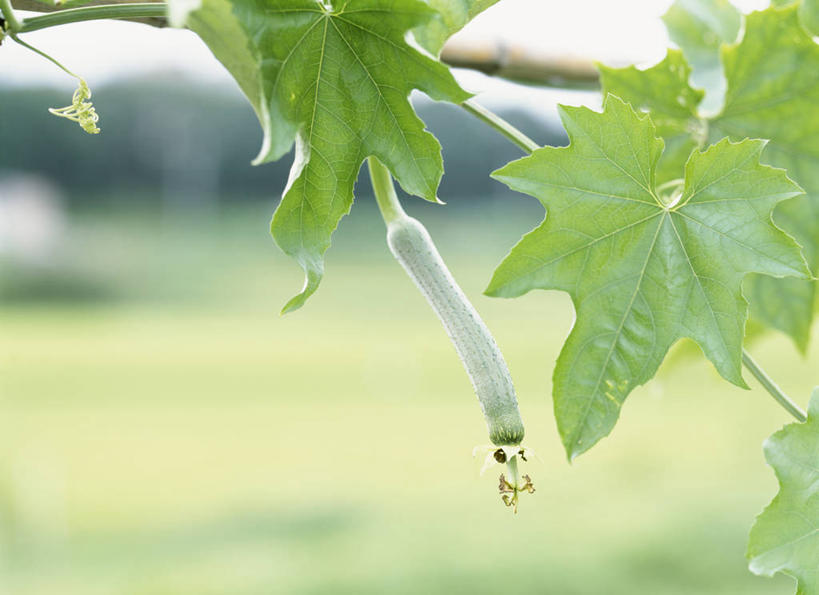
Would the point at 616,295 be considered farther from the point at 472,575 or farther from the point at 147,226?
the point at 147,226

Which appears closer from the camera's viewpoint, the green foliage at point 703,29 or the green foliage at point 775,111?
the green foliage at point 775,111

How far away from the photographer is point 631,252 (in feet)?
1.65

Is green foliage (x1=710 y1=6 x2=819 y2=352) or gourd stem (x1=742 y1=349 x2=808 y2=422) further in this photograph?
green foliage (x1=710 y1=6 x2=819 y2=352)

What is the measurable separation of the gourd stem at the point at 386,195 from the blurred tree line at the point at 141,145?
12170 millimetres

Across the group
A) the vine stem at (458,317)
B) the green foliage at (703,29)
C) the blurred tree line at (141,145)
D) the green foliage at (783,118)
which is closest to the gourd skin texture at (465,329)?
the vine stem at (458,317)

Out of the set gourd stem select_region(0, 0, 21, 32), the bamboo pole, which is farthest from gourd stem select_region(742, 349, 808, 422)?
gourd stem select_region(0, 0, 21, 32)

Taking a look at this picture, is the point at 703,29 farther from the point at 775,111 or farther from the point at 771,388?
the point at 771,388

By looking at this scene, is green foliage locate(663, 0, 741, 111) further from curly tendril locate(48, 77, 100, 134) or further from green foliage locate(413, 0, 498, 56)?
curly tendril locate(48, 77, 100, 134)

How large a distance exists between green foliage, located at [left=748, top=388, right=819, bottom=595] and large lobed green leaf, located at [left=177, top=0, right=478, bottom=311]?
0.85 feet

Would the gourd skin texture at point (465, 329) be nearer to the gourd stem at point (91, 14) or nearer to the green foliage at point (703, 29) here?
the gourd stem at point (91, 14)

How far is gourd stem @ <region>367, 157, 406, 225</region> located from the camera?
1.56 ft

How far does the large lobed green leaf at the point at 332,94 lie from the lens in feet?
1.29

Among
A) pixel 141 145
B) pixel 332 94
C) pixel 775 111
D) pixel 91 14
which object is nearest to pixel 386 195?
pixel 332 94

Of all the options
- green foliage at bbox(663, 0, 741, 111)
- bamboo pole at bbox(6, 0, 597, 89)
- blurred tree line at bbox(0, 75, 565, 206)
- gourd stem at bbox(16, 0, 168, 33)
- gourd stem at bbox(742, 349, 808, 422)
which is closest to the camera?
gourd stem at bbox(16, 0, 168, 33)
